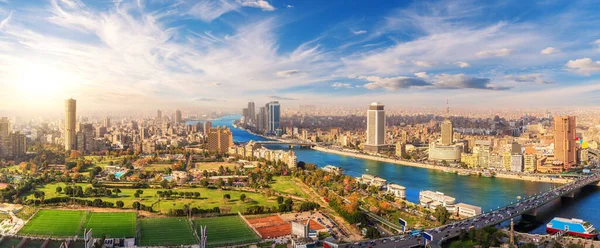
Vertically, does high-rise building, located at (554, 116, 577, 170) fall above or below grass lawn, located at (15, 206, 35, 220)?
above

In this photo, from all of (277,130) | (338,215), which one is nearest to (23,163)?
(338,215)

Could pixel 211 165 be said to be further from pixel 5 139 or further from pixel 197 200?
pixel 5 139

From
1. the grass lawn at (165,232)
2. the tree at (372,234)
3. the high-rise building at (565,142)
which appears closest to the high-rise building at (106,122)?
the grass lawn at (165,232)

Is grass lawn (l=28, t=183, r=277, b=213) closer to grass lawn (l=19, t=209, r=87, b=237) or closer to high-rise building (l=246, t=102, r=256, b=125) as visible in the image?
grass lawn (l=19, t=209, r=87, b=237)

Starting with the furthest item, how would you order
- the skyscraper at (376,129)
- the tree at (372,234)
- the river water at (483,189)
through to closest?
the skyscraper at (376,129) → the river water at (483,189) → the tree at (372,234)

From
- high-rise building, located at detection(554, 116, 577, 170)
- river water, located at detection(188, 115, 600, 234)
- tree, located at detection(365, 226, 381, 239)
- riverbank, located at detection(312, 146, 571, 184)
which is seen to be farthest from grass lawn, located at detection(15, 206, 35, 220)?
high-rise building, located at detection(554, 116, 577, 170)

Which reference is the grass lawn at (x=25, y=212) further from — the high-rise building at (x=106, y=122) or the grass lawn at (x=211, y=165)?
the high-rise building at (x=106, y=122)

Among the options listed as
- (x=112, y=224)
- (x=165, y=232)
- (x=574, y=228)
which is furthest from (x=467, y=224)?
(x=112, y=224)
